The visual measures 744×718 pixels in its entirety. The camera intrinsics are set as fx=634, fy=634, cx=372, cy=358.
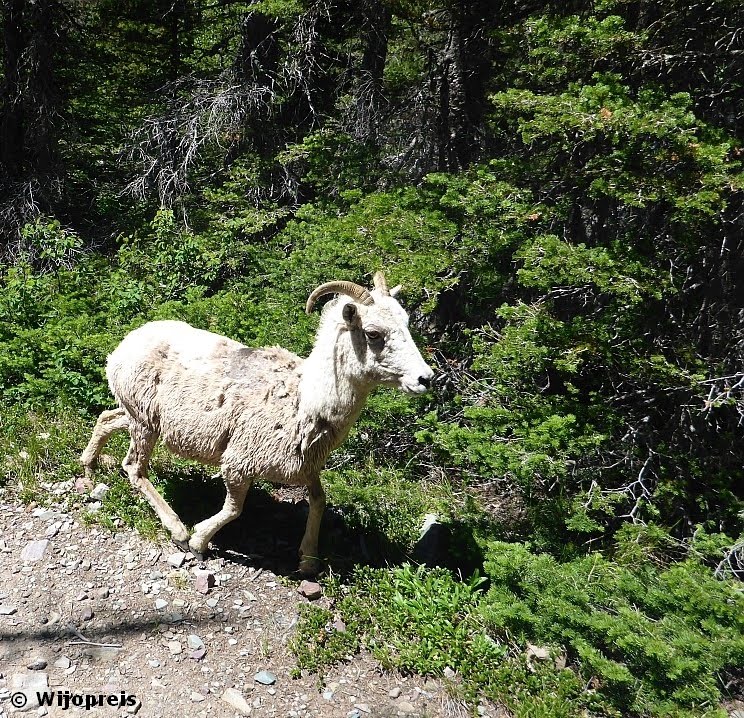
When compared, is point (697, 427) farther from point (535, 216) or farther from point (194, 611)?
point (194, 611)

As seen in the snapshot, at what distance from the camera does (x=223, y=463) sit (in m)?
4.66

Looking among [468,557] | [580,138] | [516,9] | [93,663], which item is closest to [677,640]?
[468,557]

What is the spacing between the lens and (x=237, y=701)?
3807 millimetres

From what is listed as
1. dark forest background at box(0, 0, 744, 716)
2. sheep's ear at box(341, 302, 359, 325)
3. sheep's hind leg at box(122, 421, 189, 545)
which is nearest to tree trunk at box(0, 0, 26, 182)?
dark forest background at box(0, 0, 744, 716)

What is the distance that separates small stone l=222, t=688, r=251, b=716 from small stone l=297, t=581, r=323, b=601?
2.95ft

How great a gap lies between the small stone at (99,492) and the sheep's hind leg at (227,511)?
43.4 inches

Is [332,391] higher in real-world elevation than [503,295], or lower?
lower

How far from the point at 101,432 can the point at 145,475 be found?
0.64m

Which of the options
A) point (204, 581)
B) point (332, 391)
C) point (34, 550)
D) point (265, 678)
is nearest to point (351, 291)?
point (332, 391)

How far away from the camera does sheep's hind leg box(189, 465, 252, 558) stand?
4.63 metres

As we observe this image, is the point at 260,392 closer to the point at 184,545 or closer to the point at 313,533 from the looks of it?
the point at 313,533

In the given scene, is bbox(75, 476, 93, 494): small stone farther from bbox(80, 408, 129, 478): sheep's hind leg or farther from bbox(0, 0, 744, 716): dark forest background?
bbox(0, 0, 744, 716): dark forest background

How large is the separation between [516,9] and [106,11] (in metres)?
8.40

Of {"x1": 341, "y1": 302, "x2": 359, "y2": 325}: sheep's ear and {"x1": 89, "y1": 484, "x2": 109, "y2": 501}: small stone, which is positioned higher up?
{"x1": 341, "y1": 302, "x2": 359, "y2": 325}: sheep's ear
